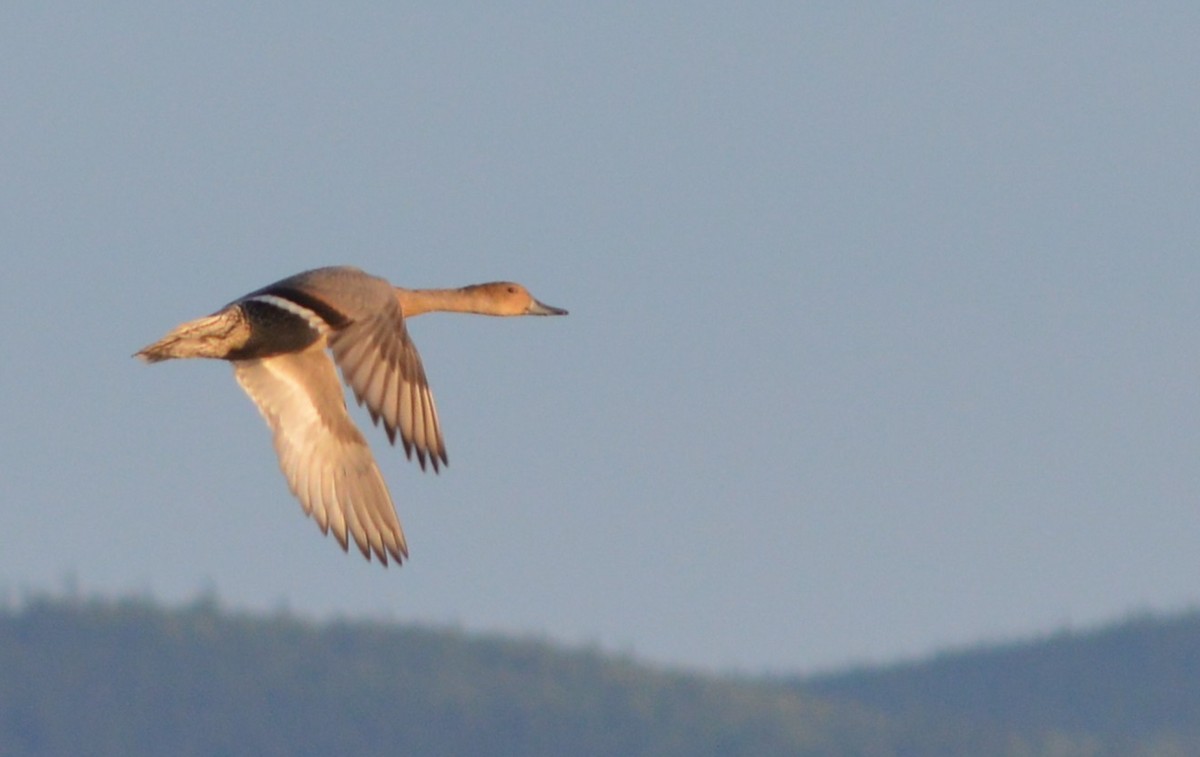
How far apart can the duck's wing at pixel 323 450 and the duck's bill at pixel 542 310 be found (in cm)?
274

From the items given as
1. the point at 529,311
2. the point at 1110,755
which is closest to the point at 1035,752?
the point at 1110,755

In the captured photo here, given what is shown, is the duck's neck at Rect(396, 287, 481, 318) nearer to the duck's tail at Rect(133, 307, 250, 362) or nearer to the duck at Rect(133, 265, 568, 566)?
the duck at Rect(133, 265, 568, 566)

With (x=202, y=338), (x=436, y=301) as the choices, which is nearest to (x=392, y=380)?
(x=202, y=338)

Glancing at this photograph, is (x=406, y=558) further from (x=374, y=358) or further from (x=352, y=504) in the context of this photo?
(x=374, y=358)

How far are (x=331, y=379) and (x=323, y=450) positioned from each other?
717 millimetres

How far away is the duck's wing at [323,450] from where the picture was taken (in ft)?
67.6

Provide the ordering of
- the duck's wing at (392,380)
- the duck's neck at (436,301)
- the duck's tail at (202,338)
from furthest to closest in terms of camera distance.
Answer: the duck's neck at (436,301) → the duck's tail at (202,338) → the duck's wing at (392,380)

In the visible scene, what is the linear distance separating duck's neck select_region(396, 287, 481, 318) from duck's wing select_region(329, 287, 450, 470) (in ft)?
12.6

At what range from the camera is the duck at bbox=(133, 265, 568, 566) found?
18875 millimetres

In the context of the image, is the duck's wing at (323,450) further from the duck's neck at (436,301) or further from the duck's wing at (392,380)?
the duck's wing at (392,380)

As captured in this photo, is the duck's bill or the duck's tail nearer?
the duck's tail

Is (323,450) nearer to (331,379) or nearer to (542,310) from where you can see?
(331,379)

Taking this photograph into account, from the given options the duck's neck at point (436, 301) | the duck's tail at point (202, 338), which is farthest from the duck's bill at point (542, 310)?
the duck's tail at point (202, 338)

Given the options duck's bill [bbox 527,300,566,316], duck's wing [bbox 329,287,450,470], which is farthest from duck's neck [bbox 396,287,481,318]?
duck's wing [bbox 329,287,450,470]
